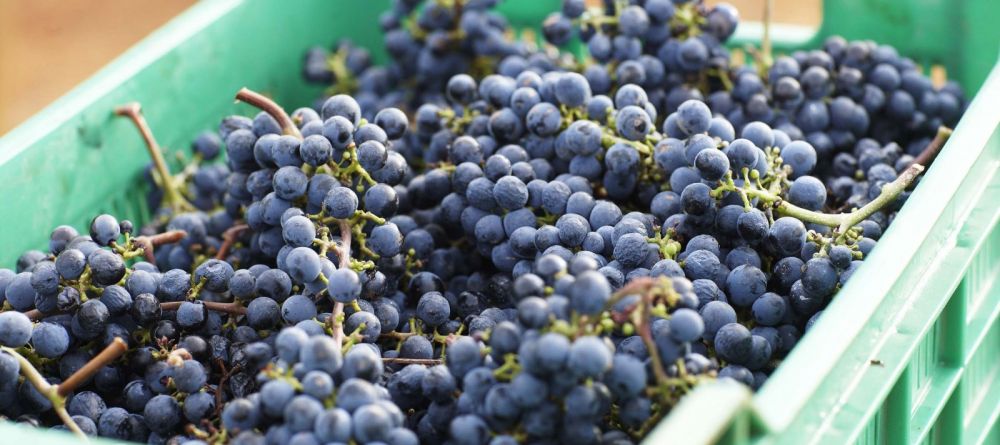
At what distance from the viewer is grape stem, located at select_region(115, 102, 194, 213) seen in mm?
1603

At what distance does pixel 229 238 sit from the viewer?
140cm

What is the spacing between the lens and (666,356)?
984mm

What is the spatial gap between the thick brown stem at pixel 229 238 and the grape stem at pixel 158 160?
0.83ft

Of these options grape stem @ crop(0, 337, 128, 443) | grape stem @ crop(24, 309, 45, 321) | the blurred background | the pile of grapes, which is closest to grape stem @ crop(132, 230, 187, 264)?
the pile of grapes

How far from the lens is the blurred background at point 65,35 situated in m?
3.26

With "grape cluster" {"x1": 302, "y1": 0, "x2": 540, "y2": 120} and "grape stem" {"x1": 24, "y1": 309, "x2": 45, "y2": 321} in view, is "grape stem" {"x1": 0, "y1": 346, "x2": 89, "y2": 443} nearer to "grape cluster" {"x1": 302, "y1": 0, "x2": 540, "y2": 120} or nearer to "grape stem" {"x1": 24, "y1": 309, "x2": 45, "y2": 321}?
"grape stem" {"x1": 24, "y1": 309, "x2": 45, "y2": 321}

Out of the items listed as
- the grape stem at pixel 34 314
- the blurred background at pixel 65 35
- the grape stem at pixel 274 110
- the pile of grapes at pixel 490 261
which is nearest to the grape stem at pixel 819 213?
the pile of grapes at pixel 490 261

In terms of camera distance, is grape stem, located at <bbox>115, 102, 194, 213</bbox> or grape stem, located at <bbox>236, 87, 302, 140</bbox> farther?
grape stem, located at <bbox>115, 102, 194, 213</bbox>

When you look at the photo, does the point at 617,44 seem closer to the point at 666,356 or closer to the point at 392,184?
the point at 392,184

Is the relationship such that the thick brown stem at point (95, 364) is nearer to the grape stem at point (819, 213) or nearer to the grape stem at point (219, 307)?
the grape stem at point (219, 307)

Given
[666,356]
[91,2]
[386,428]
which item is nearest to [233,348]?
[386,428]

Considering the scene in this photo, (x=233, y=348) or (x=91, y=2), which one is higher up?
(x=91, y=2)

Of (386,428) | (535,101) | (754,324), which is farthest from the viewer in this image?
(535,101)

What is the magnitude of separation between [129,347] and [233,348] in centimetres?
13
